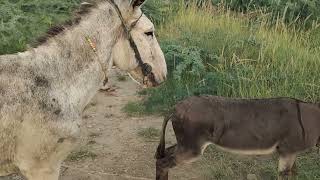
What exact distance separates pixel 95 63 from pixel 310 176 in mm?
2671

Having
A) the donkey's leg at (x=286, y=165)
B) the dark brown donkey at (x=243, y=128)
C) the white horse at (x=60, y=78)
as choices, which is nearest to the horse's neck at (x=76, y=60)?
the white horse at (x=60, y=78)

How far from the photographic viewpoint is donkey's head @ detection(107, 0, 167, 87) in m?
3.63

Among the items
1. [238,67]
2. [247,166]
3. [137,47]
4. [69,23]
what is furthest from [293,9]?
[69,23]

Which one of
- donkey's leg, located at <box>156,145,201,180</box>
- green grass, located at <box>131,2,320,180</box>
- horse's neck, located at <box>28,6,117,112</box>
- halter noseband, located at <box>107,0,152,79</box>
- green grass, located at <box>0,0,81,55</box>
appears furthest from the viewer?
green grass, located at <box>0,0,81,55</box>

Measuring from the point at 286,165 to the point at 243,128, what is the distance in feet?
1.86

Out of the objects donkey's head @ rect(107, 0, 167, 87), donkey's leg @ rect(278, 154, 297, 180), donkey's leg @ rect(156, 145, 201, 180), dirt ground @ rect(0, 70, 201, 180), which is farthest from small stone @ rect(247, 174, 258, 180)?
donkey's head @ rect(107, 0, 167, 87)

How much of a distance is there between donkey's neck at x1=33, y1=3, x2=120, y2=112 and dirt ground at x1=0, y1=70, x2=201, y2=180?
1.88 m

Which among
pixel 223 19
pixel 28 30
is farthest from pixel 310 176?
pixel 28 30

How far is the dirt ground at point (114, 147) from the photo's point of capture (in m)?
5.29

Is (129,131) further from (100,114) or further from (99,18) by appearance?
(99,18)

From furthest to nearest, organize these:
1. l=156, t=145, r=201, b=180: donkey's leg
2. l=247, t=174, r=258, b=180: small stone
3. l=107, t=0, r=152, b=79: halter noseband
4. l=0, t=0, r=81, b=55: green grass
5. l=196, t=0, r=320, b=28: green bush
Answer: l=196, t=0, r=320, b=28: green bush, l=0, t=0, r=81, b=55: green grass, l=247, t=174, r=258, b=180: small stone, l=156, t=145, r=201, b=180: donkey's leg, l=107, t=0, r=152, b=79: halter noseband

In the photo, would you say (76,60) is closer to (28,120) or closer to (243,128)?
(28,120)

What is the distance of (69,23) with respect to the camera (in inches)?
142

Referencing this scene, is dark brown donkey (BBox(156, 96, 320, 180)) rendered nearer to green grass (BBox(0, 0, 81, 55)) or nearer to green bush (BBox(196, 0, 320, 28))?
green grass (BBox(0, 0, 81, 55))
